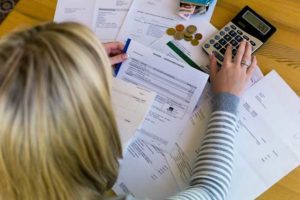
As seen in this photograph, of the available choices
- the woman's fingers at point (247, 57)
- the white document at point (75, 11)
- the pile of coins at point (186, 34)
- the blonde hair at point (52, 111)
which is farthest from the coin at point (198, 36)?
the blonde hair at point (52, 111)

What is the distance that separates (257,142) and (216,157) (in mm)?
88

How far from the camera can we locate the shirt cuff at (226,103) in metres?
0.77

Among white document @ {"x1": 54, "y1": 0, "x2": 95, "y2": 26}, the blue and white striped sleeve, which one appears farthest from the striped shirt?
white document @ {"x1": 54, "y1": 0, "x2": 95, "y2": 26}

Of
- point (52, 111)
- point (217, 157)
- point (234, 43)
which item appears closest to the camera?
point (52, 111)

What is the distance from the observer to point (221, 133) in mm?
751

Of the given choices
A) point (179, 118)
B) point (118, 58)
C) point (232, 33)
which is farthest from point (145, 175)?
point (232, 33)

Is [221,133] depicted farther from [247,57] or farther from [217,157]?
[247,57]

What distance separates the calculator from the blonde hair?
34cm

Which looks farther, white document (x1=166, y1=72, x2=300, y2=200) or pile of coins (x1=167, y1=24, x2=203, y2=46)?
pile of coins (x1=167, y1=24, x2=203, y2=46)

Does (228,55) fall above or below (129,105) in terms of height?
above

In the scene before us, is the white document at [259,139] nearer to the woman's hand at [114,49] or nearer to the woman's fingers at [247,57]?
the woman's fingers at [247,57]

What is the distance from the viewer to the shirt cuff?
0.77 metres

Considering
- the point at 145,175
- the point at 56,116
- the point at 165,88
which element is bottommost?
the point at 145,175

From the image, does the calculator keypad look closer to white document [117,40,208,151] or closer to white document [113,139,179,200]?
white document [117,40,208,151]
